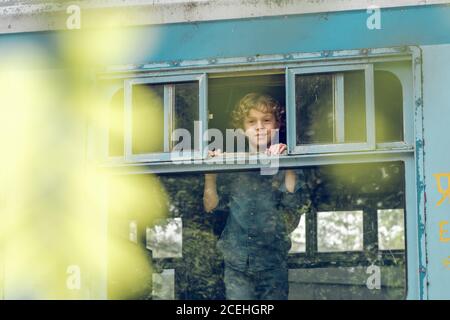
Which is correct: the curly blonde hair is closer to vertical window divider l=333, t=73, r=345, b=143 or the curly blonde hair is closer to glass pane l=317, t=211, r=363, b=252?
vertical window divider l=333, t=73, r=345, b=143

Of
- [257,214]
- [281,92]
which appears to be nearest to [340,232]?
[257,214]

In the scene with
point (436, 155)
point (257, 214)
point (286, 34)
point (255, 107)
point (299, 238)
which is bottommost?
point (299, 238)

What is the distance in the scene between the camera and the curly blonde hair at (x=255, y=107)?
4.33 m

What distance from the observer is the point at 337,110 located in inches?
154

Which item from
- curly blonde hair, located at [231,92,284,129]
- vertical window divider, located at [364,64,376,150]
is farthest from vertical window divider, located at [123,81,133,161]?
vertical window divider, located at [364,64,376,150]

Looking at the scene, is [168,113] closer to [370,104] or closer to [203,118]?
[203,118]

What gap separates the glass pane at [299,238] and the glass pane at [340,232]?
0.08 m

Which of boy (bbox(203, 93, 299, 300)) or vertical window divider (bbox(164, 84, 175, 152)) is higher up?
vertical window divider (bbox(164, 84, 175, 152))

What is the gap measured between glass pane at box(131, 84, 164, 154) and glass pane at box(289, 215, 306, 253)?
0.94 m

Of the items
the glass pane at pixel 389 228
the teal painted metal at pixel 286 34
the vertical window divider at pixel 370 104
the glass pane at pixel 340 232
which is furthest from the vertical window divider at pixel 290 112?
the glass pane at pixel 340 232

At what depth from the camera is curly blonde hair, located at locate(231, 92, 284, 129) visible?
4334 mm

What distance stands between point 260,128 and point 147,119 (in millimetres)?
583

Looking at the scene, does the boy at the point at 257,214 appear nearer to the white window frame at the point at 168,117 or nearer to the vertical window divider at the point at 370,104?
the white window frame at the point at 168,117

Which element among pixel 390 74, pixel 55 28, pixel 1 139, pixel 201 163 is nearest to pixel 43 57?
pixel 55 28
